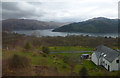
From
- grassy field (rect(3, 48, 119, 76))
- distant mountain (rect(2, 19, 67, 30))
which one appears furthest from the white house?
distant mountain (rect(2, 19, 67, 30))

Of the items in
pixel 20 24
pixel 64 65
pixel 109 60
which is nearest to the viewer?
pixel 64 65

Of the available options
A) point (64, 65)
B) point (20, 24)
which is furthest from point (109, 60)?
point (20, 24)

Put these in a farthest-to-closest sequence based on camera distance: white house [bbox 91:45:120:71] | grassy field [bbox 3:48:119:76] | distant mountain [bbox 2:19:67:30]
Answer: distant mountain [bbox 2:19:67:30] → white house [bbox 91:45:120:71] → grassy field [bbox 3:48:119:76]

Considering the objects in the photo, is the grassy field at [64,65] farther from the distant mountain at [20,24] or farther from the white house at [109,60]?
the distant mountain at [20,24]

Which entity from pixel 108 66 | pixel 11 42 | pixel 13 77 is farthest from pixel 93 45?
pixel 13 77

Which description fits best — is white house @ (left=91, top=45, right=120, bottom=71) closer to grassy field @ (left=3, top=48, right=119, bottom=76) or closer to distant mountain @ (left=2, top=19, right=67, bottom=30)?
grassy field @ (left=3, top=48, right=119, bottom=76)

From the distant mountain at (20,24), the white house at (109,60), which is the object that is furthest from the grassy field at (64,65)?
the distant mountain at (20,24)

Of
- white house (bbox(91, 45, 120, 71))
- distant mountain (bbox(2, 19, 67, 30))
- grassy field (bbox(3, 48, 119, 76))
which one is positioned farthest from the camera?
distant mountain (bbox(2, 19, 67, 30))

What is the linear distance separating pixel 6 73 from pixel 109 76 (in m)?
4.80

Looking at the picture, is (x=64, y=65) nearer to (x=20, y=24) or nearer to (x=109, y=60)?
(x=109, y=60)

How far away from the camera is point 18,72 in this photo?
5.42 m

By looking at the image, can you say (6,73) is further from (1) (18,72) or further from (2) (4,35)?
(2) (4,35)

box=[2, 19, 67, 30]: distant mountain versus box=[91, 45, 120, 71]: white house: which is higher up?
box=[2, 19, 67, 30]: distant mountain

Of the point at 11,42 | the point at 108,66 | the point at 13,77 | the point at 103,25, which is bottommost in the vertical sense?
the point at 108,66
